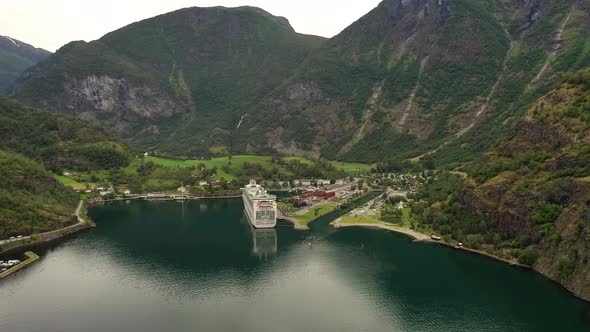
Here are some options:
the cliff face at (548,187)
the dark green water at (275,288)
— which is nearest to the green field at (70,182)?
the dark green water at (275,288)

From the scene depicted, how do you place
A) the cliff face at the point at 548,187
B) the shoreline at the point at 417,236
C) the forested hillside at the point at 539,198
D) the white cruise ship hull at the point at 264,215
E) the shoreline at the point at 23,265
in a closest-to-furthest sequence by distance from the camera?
1. the cliff face at the point at 548,187
2. the forested hillside at the point at 539,198
3. the shoreline at the point at 23,265
4. the shoreline at the point at 417,236
5. the white cruise ship hull at the point at 264,215

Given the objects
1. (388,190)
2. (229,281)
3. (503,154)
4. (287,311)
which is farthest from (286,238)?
(388,190)

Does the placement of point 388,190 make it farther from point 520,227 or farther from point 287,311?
point 287,311

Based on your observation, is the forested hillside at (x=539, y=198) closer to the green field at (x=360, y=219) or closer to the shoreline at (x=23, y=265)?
the green field at (x=360, y=219)

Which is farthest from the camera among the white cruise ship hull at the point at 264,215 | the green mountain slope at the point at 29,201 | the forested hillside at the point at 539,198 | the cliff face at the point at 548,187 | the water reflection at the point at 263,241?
the white cruise ship hull at the point at 264,215

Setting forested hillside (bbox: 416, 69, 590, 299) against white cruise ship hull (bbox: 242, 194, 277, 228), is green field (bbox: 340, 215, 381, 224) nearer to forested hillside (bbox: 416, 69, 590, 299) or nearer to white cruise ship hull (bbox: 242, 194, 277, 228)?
forested hillside (bbox: 416, 69, 590, 299)
